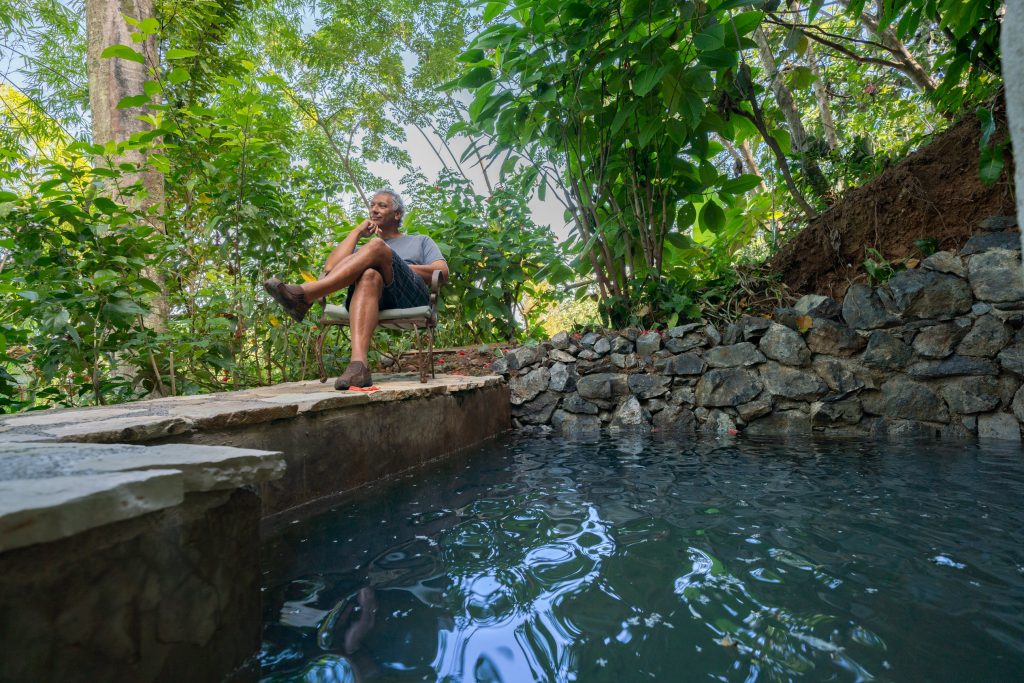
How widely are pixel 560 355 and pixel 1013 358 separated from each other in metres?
2.74

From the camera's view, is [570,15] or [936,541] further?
[570,15]

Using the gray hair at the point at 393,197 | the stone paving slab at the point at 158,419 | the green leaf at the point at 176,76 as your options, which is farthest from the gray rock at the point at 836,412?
the green leaf at the point at 176,76

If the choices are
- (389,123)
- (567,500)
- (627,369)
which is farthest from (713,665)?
(389,123)

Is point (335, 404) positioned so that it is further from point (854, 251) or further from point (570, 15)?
point (854, 251)

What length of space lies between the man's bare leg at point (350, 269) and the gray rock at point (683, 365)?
2.14m

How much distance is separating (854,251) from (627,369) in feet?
6.15

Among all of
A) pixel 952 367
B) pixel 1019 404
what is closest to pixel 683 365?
pixel 952 367

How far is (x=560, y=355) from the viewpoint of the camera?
3.97 m

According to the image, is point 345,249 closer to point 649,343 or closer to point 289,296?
point 289,296

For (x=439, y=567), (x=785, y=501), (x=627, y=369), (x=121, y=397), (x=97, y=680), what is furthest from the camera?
(x=627, y=369)

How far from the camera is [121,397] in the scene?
264 centimetres

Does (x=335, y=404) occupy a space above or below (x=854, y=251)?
below

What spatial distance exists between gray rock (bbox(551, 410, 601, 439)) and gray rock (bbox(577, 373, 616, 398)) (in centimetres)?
18

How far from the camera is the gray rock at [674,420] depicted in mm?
3514
